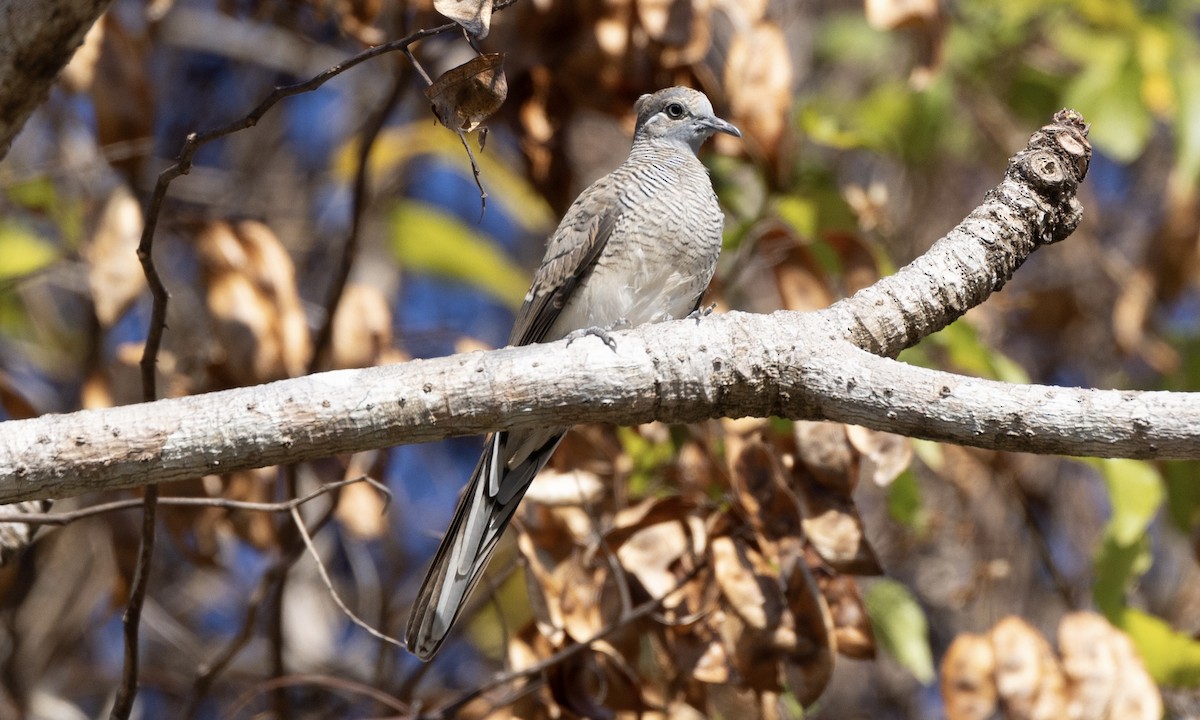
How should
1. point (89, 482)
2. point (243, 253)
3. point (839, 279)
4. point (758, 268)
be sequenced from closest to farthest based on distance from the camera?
point (89, 482) → point (243, 253) → point (839, 279) → point (758, 268)

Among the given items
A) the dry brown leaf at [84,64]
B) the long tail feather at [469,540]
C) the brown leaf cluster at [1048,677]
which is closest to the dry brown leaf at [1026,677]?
the brown leaf cluster at [1048,677]

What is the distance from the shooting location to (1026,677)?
10.9 ft

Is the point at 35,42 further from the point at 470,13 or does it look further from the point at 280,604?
the point at 280,604

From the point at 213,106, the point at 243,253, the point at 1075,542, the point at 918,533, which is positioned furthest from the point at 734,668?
the point at 213,106

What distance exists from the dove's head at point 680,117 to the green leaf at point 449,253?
76.7 inches

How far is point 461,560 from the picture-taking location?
3.33 m

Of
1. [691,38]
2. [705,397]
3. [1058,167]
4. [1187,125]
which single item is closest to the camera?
[705,397]

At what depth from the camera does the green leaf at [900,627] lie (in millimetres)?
3818

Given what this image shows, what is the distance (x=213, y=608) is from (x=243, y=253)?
128 inches

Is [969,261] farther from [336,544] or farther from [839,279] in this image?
[336,544]

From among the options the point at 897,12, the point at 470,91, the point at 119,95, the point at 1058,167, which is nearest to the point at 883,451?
the point at 1058,167

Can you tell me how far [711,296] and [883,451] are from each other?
3.84ft

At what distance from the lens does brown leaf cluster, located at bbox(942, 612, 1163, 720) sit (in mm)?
3324

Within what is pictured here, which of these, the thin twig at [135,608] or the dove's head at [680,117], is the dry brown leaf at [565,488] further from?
the dove's head at [680,117]
